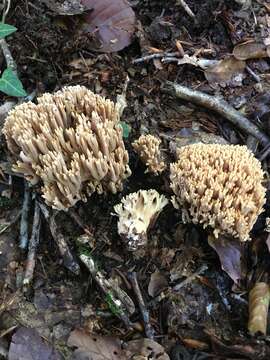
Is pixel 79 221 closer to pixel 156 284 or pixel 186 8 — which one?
pixel 156 284

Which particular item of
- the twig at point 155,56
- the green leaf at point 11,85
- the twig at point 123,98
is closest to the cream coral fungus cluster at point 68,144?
the green leaf at point 11,85

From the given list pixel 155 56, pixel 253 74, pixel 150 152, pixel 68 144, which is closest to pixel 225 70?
pixel 253 74

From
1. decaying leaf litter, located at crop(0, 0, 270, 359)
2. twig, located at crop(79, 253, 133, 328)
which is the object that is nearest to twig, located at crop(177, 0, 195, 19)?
decaying leaf litter, located at crop(0, 0, 270, 359)

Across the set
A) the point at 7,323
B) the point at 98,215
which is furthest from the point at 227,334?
the point at 7,323

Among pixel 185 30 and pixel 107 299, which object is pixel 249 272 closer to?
pixel 107 299

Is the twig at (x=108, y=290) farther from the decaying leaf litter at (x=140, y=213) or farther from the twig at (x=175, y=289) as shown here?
the twig at (x=175, y=289)

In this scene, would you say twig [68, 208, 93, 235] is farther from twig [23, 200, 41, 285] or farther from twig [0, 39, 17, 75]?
twig [0, 39, 17, 75]
